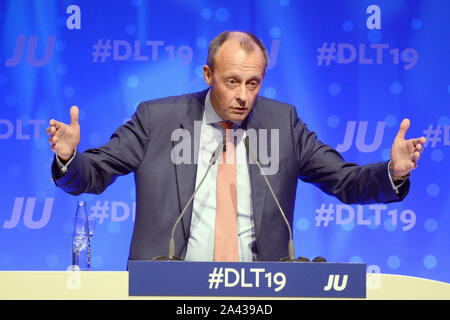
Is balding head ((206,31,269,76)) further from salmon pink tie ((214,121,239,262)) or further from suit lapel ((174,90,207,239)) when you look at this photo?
salmon pink tie ((214,121,239,262))

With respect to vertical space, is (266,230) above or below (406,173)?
below

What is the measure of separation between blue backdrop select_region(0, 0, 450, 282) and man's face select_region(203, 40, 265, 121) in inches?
58.2

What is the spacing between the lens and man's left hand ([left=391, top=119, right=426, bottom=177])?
1.86 meters

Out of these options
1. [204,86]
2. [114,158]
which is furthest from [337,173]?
[204,86]

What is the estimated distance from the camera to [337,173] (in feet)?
7.97

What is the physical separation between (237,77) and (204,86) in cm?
158

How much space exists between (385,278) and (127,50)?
263cm

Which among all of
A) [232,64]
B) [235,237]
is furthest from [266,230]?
[232,64]

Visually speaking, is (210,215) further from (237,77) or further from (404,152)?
(404,152)

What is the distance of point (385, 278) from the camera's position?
1.68 m

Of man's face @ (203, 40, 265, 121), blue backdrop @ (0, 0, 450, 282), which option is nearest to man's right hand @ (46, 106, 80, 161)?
man's face @ (203, 40, 265, 121)
